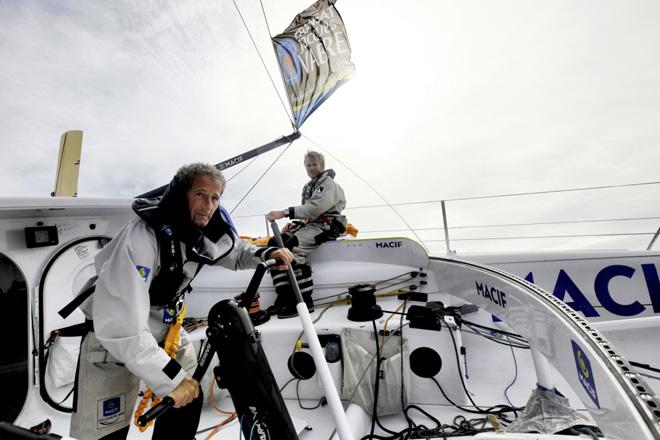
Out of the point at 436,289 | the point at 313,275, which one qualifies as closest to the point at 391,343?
the point at 436,289

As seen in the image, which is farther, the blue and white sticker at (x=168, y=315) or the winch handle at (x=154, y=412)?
the blue and white sticker at (x=168, y=315)

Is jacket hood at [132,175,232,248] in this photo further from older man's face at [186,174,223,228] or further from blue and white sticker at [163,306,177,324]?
blue and white sticker at [163,306,177,324]

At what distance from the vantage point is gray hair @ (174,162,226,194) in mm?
1500

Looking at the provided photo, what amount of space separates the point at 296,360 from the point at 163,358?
130 centimetres

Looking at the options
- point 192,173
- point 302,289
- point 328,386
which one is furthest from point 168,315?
point 302,289

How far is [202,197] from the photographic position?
1547 millimetres

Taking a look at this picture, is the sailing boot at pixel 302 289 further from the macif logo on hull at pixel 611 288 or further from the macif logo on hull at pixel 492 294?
the macif logo on hull at pixel 611 288

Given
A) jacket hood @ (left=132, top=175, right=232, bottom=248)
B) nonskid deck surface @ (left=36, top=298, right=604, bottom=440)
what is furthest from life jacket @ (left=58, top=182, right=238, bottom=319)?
nonskid deck surface @ (left=36, top=298, right=604, bottom=440)

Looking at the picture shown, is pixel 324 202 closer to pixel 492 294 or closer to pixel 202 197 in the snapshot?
pixel 202 197

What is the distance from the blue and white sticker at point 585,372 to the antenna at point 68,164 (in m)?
6.81

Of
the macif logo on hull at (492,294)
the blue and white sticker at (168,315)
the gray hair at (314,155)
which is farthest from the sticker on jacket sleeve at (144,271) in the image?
the gray hair at (314,155)

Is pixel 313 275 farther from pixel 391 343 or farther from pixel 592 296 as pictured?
pixel 592 296

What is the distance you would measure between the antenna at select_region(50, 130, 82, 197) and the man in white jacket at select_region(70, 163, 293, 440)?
5.02 metres

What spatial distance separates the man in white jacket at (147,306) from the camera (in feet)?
3.88
